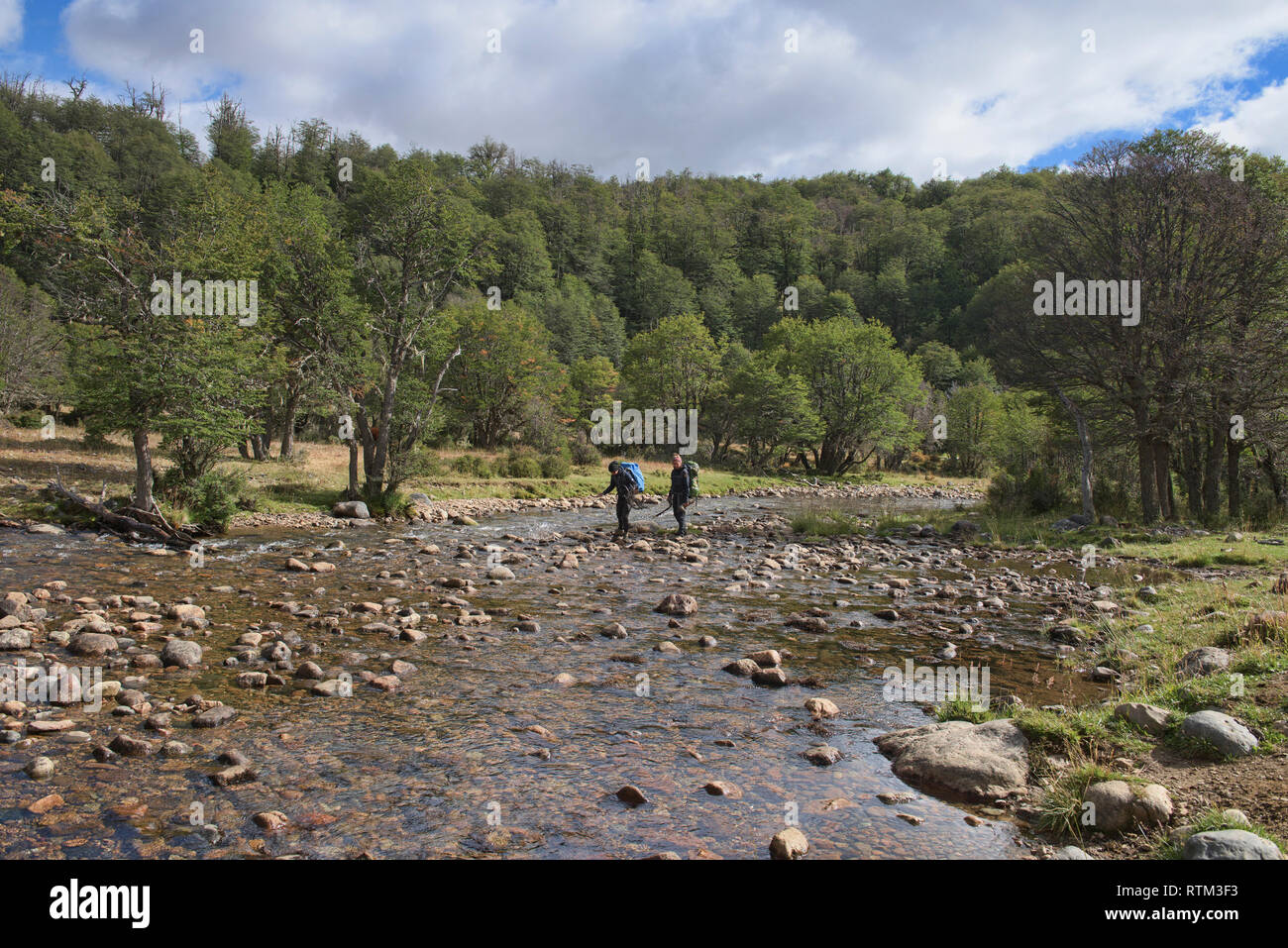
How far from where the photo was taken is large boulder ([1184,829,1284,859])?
14.1 feet

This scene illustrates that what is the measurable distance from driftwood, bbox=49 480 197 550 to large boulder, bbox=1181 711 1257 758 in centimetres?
2165

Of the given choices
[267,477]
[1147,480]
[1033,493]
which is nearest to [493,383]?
[267,477]

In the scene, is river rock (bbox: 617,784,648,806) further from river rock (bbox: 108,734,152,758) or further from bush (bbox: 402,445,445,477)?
bush (bbox: 402,445,445,477)

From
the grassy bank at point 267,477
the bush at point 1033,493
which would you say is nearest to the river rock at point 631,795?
the grassy bank at point 267,477

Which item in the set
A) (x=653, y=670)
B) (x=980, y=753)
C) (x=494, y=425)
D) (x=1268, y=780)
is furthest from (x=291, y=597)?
(x=494, y=425)

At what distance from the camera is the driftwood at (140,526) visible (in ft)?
61.5

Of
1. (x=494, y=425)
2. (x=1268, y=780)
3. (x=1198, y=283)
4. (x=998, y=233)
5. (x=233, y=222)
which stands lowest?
(x=1268, y=780)

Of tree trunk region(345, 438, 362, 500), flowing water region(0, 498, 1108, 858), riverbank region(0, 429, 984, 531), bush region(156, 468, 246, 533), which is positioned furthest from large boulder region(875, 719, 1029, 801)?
tree trunk region(345, 438, 362, 500)

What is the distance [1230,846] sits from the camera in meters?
4.39

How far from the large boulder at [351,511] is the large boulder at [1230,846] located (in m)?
26.2

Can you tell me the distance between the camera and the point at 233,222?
1141 inches

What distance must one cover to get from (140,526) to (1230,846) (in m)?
23.4

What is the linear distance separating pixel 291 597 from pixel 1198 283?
30540 millimetres
